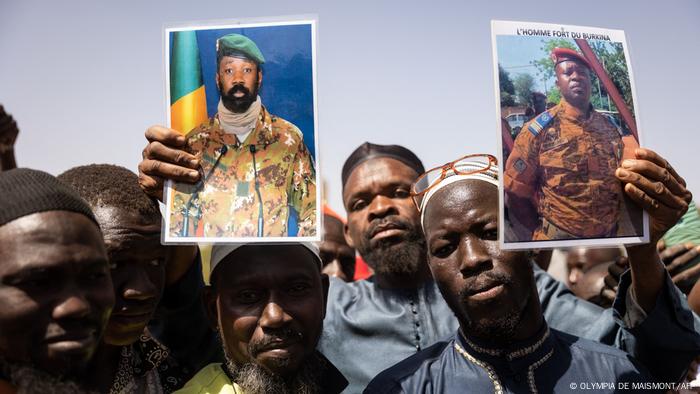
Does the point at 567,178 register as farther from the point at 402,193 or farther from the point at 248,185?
the point at 402,193

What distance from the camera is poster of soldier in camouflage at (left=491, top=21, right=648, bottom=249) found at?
2742 millimetres

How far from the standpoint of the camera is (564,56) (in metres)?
2.87

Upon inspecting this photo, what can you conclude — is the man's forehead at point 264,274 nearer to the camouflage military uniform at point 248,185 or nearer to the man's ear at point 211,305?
the man's ear at point 211,305

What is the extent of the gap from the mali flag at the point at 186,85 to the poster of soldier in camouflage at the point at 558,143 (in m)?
1.29

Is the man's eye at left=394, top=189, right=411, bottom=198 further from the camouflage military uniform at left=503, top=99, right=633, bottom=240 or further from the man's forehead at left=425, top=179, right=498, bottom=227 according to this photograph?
the camouflage military uniform at left=503, top=99, right=633, bottom=240

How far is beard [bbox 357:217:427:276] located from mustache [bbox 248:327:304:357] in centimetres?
157

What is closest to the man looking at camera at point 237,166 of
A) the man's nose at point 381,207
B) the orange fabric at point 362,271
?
the man's nose at point 381,207

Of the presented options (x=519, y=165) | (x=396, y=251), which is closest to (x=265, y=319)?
(x=519, y=165)

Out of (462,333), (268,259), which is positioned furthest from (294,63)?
(462,333)

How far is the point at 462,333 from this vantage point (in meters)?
3.18

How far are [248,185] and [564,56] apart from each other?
1.48 m

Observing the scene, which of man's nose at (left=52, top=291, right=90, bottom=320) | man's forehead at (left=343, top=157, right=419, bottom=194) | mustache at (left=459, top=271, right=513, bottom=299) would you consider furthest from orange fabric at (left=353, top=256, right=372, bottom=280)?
man's nose at (left=52, top=291, right=90, bottom=320)

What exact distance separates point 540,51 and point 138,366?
2301mm

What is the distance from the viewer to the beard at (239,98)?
293cm
